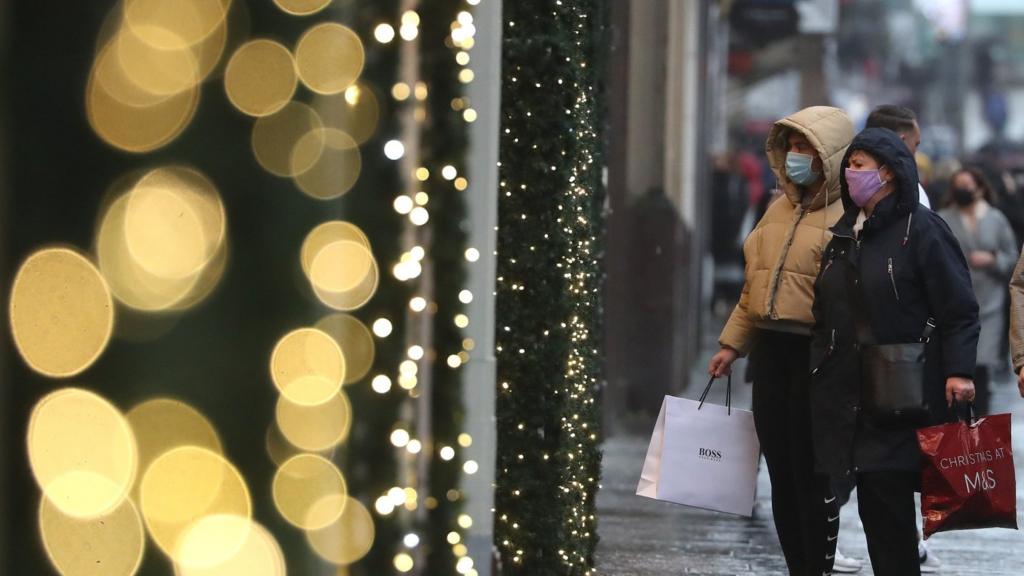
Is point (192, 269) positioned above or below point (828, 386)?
above

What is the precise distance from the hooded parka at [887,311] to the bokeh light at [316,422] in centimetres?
199

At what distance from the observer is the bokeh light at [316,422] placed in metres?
4.34

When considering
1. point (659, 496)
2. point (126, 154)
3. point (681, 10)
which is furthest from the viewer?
point (681, 10)

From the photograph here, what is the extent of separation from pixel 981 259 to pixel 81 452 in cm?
838

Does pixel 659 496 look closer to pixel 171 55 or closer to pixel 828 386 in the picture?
pixel 828 386

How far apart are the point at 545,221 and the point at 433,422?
1727mm

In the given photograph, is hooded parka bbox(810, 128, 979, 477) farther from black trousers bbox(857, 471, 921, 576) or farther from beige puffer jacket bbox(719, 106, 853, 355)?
beige puffer jacket bbox(719, 106, 853, 355)

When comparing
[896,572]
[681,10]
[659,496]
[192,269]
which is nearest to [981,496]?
[896,572]

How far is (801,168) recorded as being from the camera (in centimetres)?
634

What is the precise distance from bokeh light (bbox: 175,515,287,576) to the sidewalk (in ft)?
A: 9.10

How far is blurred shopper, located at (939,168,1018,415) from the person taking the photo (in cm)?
1146

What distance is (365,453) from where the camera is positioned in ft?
13.4

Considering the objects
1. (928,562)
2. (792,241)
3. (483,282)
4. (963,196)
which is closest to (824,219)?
(792,241)

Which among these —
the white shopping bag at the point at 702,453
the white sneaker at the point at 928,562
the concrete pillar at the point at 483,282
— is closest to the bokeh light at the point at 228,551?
the concrete pillar at the point at 483,282
